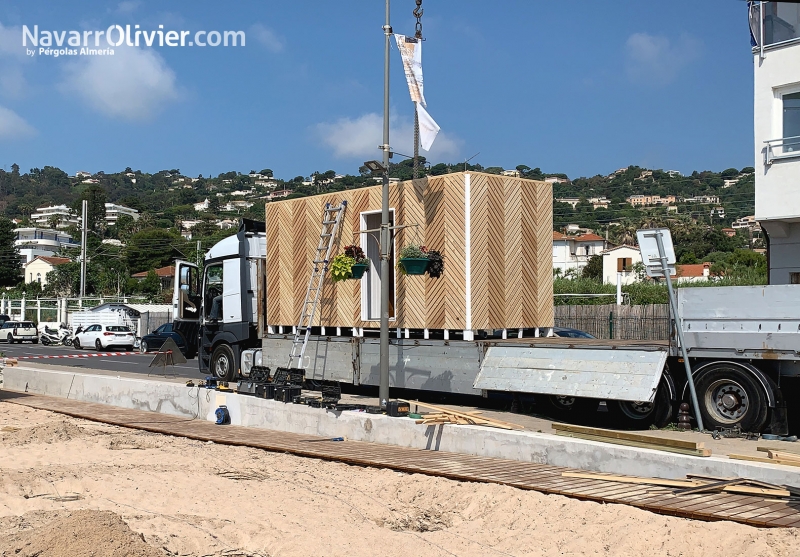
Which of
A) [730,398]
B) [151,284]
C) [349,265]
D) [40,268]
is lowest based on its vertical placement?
[730,398]

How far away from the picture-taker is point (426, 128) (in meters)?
14.2

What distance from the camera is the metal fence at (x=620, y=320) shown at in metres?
28.2

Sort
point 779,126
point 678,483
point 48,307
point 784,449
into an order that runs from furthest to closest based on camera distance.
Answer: point 48,307 < point 779,126 < point 784,449 < point 678,483

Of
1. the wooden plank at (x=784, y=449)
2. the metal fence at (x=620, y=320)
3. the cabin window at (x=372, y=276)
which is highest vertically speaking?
the cabin window at (x=372, y=276)

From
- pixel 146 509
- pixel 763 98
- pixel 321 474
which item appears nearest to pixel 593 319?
pixel 763 98

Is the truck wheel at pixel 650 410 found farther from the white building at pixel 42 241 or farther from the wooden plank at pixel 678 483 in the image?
the white building at pixel 42 241

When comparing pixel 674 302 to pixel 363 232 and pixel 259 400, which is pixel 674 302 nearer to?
pixel 363 232

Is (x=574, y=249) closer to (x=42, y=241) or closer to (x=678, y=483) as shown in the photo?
(x=678, y=483)

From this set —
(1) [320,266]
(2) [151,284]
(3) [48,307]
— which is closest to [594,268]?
(2) [151,284]

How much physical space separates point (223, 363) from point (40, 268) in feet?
325

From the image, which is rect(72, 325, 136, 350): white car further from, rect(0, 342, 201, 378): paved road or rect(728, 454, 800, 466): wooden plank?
rect(728, 454, 800, 466): wooden plank

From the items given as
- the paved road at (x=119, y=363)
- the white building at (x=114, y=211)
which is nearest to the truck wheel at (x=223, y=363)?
the paved road at (x=119, y=363)

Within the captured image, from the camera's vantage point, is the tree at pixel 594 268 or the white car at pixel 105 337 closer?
the white car at pixel 105 337

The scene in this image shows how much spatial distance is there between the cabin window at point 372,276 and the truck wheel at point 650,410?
5.35m
